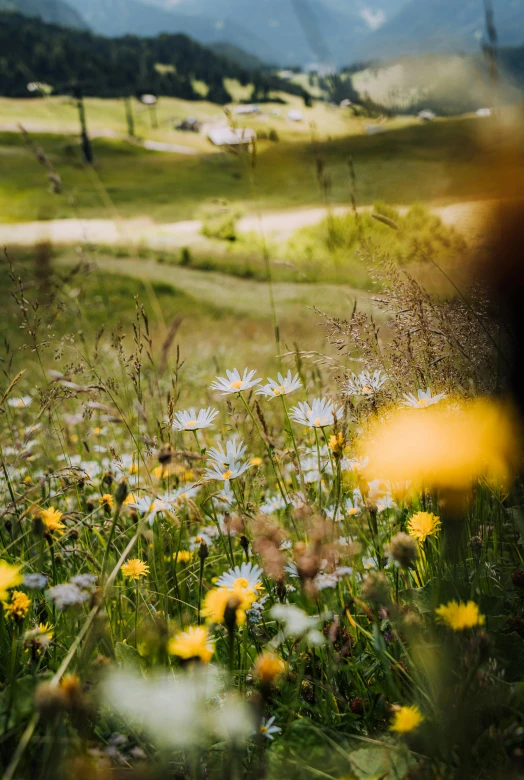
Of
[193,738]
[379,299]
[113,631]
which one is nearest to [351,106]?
[379,299]

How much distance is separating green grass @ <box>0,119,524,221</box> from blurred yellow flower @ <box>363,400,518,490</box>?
0.52 m

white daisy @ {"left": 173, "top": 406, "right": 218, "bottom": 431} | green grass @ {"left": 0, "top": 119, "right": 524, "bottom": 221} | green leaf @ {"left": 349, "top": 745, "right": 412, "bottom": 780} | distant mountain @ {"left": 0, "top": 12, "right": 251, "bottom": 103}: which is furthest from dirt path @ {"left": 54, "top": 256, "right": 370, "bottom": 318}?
distant mountain @ {"left": 0, "top": 12, "right": 251, "bottom": 103}

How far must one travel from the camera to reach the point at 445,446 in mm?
1098

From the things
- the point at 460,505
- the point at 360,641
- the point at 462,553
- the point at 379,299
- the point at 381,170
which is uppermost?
the point at 381,170

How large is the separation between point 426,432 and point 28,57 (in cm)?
7288

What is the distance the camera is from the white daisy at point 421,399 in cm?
124

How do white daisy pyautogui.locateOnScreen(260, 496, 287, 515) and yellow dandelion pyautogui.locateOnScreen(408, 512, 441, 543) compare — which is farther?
white daisy pyautogui.locateOnScreen(260, 496, 287, 515)

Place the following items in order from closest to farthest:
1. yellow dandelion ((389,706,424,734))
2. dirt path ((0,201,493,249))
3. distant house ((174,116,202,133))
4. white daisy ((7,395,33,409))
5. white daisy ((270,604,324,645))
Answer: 1. yellow dandelion ((389,706,424,734))
2. white daisy ((270,604,324,645))
3. white daisy ((7,395,33,409))
4. dirt path ((0,201,493,249))
5. distant house ((174,116,202,133))

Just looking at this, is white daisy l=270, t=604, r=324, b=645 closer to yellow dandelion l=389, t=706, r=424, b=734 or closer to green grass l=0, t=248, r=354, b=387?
yellow dandelion l=389, t=706, r=424, b=734

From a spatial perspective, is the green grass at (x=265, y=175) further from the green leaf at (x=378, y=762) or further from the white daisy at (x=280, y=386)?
the green leaf at (x=378, y=762)

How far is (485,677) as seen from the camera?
814mm

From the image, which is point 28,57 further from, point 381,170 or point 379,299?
point 379,299

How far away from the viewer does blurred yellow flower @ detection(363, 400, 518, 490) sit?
1.10 metres

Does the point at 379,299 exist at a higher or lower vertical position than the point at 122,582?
higher
